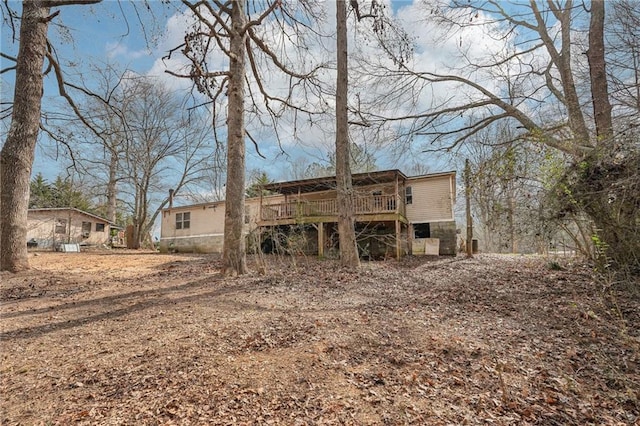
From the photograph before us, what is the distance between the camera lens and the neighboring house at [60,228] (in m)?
22.4

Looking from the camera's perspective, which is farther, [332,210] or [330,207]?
[330,207]

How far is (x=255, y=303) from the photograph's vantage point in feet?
16.2

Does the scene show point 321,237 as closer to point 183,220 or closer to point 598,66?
point 598,66

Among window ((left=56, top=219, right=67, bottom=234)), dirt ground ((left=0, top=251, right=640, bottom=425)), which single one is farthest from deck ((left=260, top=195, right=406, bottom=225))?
window ((left=56, top=219, right=67, bottom=234))

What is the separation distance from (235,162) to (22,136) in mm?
4049

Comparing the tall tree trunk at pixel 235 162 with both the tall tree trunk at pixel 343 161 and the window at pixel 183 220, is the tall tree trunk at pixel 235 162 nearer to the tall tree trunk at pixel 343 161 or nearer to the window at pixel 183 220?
the tall tree trunk at pixel 343 161

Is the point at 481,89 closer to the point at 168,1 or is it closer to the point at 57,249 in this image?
the point at 168,1

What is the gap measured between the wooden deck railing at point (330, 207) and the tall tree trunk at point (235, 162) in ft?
20.8

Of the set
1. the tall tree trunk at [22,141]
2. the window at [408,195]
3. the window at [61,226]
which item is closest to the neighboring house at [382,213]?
the window at [408,195]

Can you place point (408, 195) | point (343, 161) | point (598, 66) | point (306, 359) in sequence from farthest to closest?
point (408, 195) → point (343, 161) → point (598, 66) → point (306, 359)

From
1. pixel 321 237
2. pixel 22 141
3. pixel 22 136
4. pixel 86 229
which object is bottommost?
pixel 321 237

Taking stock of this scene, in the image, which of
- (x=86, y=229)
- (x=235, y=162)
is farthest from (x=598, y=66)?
(x=86, y=229)

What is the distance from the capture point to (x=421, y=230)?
54.9 ft

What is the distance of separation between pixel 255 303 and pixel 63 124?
8901 millimetres
